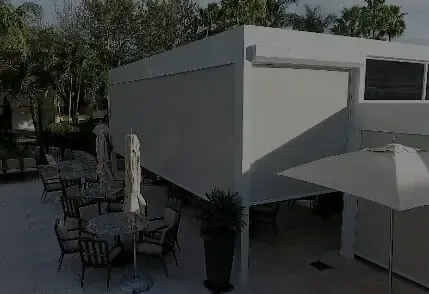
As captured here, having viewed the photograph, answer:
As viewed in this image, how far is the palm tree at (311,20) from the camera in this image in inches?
1084

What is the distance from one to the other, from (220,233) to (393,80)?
19.3ft

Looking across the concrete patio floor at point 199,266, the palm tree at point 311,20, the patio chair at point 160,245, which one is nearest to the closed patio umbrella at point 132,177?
the patio chair at point 160,245

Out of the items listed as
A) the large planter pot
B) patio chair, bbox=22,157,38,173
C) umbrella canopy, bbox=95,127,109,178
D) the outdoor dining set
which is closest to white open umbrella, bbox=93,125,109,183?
umbrella canopy, bbox=95,127,109,178

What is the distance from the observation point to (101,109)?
2805 cm

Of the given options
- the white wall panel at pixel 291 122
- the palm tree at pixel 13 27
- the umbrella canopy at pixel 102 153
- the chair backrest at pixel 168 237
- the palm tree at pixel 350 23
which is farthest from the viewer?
the palm tree at pixel 350 23

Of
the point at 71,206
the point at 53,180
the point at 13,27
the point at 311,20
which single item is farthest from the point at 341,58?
the point at 311,20

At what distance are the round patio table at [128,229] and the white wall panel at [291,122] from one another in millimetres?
2378

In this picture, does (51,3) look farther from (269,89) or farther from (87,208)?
(269,89)

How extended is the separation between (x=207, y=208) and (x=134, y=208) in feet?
7.74

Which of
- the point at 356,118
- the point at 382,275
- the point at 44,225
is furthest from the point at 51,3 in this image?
the point at 382,275

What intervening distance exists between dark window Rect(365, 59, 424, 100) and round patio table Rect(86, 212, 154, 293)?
18.6ft

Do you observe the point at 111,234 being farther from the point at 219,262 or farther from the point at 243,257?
the point at 243,257

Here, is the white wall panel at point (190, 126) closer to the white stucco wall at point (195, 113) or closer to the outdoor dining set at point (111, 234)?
the white stucco wall at point (195, 113)

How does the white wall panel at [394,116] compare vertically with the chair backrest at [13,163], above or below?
above
